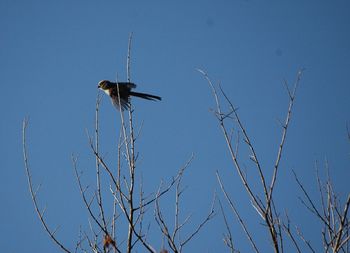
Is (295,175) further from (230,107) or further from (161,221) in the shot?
(161,221)

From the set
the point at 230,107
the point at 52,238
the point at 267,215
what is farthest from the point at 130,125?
the point at 267,215

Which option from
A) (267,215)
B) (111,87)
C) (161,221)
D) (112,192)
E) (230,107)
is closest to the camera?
(267,215)

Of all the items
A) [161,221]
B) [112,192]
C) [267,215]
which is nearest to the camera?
[267,215]

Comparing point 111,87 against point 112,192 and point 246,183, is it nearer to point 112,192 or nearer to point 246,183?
point 112,192

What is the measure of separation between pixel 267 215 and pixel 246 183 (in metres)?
0.25

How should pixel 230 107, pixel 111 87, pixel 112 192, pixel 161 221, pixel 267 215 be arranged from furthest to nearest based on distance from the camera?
1. pixel 111 87
2. pixel 112 192
3. pixel 230 107
4. pixel 161 221
5. pixel 267 215

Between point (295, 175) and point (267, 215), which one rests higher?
point (295, 175)

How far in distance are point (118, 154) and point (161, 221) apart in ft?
2.32

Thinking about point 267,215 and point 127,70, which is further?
point 127,70

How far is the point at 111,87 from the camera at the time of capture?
555cm

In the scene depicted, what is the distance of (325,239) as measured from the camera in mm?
2871

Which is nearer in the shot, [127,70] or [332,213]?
[332,213]

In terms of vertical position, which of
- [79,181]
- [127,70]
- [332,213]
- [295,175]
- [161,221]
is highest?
[127,70]

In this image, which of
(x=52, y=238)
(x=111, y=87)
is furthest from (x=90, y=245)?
(x=111, y=87)
